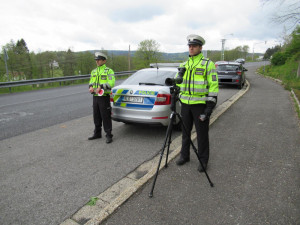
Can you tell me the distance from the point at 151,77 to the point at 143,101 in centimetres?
86

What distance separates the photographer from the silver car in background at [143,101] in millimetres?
4535

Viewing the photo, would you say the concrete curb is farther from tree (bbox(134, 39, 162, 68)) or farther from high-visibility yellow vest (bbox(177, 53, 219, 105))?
tree (bbox(134, 39, 162, 68))

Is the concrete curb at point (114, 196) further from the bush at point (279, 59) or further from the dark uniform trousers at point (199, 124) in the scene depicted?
the bush at point (279, 59)

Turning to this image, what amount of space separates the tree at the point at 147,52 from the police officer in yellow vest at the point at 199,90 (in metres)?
59.3

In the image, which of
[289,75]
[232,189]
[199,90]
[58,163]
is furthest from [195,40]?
[289,75]

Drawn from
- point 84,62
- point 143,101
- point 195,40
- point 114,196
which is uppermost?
point 84,62

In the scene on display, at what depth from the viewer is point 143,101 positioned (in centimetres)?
463

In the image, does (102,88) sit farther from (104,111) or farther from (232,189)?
(232,189)

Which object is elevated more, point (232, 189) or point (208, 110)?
point (208, 110)

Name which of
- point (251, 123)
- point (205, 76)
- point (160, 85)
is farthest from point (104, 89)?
point (251, 123)

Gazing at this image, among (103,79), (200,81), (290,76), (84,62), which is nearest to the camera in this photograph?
(200,81)

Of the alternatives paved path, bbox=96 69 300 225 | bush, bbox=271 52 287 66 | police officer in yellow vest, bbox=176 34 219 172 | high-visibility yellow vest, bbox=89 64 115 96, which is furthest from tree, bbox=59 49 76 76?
police officer in yellow vest, bbox=176 34 219 172

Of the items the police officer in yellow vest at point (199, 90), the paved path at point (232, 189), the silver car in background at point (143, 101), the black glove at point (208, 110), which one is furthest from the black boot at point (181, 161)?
the silver car in background at point (143, 101)

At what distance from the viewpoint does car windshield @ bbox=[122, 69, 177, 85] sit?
198 inches
